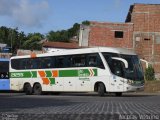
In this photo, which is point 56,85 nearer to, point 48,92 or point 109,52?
point 48,92

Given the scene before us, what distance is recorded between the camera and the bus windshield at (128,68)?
2970 cm

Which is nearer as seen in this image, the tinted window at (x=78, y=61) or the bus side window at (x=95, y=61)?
the bus side window at (x=95, y=61)

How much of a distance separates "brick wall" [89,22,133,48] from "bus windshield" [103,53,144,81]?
1237 inches

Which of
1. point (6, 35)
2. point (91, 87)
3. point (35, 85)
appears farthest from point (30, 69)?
point (6, 35)

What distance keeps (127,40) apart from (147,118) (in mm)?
54463

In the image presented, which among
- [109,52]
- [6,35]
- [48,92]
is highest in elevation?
[6,35]

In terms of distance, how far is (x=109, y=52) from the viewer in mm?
29938

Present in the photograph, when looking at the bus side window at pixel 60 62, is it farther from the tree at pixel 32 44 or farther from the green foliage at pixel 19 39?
the green foliage at pixel 19 39

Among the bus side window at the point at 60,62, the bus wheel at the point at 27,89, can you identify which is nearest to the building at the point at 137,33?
the bus wheel at the point at 27,89

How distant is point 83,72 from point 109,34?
32.0 metres

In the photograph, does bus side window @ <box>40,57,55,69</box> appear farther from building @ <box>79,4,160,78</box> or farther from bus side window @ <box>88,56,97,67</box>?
building @ <box>79,4,160,78</box>

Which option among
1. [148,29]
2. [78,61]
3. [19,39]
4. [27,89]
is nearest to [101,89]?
[78,61]

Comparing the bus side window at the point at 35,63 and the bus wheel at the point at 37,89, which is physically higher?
the bus side window at the point at 35,63

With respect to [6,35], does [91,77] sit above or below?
below
